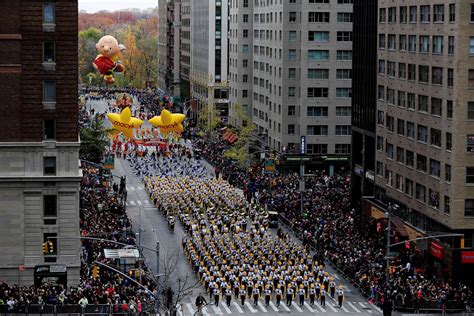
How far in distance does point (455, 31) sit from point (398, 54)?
14.6 metres

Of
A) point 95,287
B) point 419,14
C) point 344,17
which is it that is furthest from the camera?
A: point 344,17

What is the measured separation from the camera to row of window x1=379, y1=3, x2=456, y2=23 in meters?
80.4

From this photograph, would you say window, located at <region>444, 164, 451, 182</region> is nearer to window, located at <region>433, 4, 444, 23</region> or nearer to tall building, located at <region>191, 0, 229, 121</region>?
window, located at <region>433, 4, 444, 23</region>

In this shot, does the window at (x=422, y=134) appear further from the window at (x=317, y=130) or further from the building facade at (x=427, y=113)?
the window at (x=317, y=130)

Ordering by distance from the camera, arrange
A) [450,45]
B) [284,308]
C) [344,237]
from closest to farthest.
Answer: [284,308], [450,45], [344,237]

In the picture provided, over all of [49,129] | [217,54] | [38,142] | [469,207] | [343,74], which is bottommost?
[469,207]

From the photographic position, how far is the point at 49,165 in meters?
72.8

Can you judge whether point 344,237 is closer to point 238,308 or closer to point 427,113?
point 427,113

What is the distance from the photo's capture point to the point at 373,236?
93.2 m

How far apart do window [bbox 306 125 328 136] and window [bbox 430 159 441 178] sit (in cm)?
5350

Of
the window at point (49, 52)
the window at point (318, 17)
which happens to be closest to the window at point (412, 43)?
the window at point (49, 52)

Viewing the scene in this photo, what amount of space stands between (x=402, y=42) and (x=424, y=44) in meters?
6.34

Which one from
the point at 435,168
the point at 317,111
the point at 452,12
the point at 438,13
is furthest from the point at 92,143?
the point at 452,12

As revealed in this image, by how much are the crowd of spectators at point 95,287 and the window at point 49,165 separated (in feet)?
22.6
